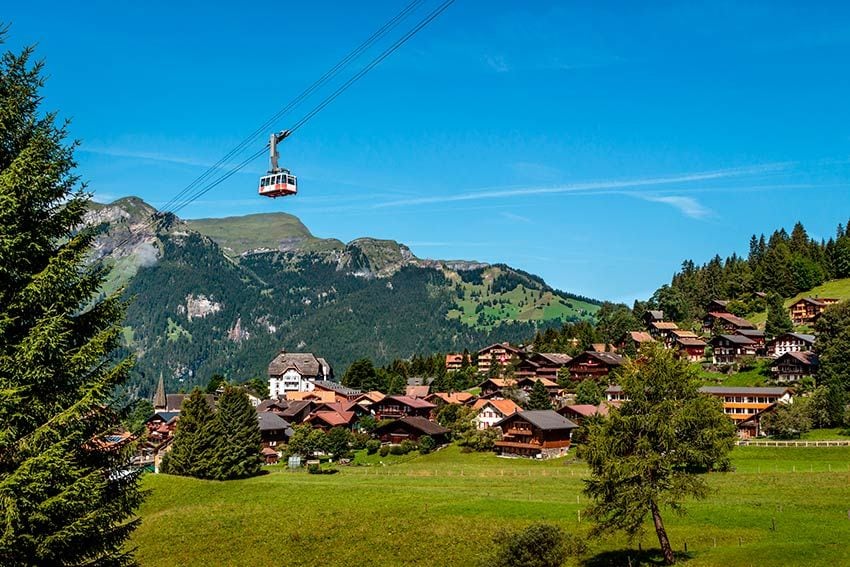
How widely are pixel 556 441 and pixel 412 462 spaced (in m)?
18.7

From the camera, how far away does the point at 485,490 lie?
205ft

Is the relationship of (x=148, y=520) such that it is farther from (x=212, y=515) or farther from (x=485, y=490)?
(x=485, y=490)

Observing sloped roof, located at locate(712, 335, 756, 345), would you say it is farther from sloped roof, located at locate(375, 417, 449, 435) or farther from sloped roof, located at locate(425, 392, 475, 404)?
sloped roof, located at locate(375, 417, 449, 435)

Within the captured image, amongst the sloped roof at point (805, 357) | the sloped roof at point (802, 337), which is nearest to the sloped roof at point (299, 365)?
the sloped roof at point (802, 337)

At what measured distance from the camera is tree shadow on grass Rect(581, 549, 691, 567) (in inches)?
1457

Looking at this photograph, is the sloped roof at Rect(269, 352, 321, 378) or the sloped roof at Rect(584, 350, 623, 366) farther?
the sloped roof at Rect(269, 352, 321, 378)

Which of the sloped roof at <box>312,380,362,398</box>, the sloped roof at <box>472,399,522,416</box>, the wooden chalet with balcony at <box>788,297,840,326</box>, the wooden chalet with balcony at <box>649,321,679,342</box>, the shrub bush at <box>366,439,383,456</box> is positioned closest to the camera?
the shrub bush at <box>366,439,383,456</box>

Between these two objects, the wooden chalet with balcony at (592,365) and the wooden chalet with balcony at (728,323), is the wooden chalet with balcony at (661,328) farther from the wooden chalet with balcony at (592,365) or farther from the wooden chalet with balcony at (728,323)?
the wooden chalet with balcony at (592,365)

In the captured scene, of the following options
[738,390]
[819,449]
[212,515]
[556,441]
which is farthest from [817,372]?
[212,515]

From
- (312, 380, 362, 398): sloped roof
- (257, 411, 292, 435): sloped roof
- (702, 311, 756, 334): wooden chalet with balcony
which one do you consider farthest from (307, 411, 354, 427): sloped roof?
(702, 311, 756, 334): wooden chalet with balcony

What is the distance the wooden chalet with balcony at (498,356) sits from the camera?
15800cm

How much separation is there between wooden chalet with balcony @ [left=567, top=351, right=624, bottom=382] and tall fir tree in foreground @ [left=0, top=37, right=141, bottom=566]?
11477 centimetres

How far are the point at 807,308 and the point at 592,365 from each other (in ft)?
171

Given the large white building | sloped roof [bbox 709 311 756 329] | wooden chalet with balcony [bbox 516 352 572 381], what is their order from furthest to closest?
1. the large white building
2. wooden chalet with balcony [bbox 516 352 572 381]
3. sloped roof [bbox 709 311 756 329]
